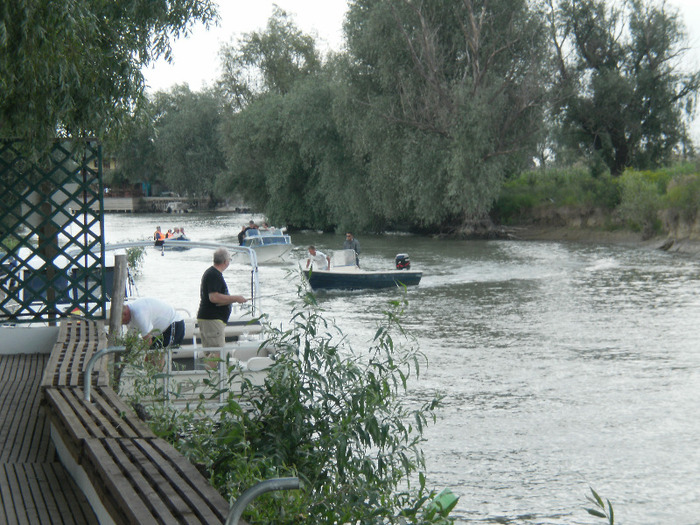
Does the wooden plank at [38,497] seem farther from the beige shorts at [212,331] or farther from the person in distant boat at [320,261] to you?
the person in distant boat at [320,261]

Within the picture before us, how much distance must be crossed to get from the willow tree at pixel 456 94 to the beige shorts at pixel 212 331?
104ft

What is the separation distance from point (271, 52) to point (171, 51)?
5062cm

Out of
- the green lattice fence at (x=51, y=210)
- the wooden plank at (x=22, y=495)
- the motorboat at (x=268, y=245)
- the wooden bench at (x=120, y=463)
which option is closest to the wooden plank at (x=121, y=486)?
the wooden bench at (x=120, y=463)

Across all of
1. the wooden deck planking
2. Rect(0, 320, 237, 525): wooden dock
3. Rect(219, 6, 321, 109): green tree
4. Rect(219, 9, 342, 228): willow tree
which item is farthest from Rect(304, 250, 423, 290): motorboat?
Rect(219, 6, 321, 109): green tree

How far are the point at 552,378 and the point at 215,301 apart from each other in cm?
704

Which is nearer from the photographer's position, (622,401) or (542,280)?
(622,401)

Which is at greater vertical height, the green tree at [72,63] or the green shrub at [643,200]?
the green tree at [72,63]

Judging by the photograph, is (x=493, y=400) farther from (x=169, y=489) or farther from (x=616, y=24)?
(x=616, y=24)

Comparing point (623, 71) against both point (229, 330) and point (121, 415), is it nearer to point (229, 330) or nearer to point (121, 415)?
point (229, 330)

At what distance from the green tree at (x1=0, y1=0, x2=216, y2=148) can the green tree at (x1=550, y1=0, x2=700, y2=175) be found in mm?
38016

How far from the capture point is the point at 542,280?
29.7 m

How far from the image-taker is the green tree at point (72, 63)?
765 centimetres

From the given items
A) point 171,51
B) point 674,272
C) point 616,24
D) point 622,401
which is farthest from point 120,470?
point 616,24

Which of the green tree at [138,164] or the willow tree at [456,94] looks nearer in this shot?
the willow tree at [456,94]
